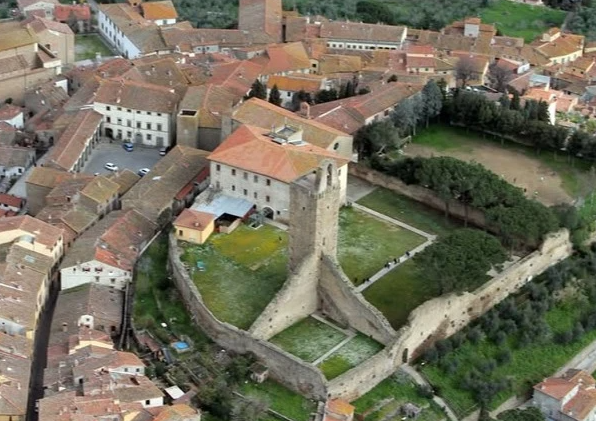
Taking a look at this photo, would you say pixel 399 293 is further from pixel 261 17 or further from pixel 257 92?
pixel 261 17

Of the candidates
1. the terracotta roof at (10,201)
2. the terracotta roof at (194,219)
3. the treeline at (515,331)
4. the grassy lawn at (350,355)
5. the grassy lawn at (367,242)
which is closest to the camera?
the grassy lawn at (350,355)

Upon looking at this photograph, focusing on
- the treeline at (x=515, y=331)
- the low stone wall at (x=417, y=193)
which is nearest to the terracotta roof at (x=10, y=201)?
the low stone wall at (x=417, y=193)

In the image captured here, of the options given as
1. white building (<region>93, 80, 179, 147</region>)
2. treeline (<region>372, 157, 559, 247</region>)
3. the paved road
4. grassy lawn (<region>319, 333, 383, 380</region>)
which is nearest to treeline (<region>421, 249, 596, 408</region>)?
the paved road

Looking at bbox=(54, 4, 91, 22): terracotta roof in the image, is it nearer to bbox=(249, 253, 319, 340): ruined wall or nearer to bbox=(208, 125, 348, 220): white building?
bbox=(208, 125, 348, 220): white building

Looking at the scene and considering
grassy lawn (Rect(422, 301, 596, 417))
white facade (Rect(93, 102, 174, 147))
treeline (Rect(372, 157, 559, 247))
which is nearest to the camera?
grassy lawn (Rect(422, 301, 596, 417))

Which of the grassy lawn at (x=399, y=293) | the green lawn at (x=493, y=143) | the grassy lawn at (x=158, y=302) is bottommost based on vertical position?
the grassy lawn at (x=158, y=302)

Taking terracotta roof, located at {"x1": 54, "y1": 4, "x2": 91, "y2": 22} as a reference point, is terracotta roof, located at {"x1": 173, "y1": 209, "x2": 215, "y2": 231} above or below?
above

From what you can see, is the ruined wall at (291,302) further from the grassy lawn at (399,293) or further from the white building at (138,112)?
the white building at (138,112)

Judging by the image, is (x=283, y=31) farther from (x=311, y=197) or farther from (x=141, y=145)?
(x=311, y=197)
